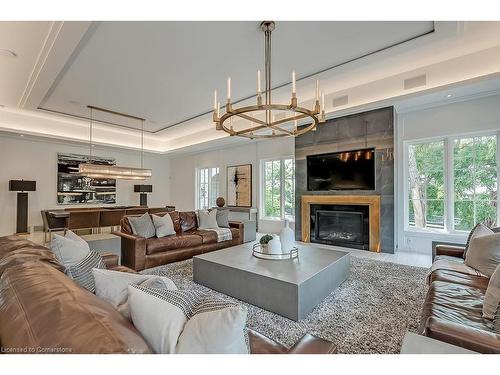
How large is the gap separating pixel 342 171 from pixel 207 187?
512cm

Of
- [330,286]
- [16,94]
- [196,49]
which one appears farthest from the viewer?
[16,94]

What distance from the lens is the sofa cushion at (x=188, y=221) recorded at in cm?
505

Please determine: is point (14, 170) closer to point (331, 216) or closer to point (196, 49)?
point (196, 49)

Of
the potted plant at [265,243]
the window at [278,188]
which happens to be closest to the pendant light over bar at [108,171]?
the window at [278,188]

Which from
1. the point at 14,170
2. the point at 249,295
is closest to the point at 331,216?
the point at 249,295

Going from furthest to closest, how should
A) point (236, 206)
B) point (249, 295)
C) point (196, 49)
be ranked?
point (236, 206), point (196, 49), point (249, 295)

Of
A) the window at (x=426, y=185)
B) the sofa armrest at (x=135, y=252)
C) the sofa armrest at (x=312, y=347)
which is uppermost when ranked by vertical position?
the window at (x=426, y=185)

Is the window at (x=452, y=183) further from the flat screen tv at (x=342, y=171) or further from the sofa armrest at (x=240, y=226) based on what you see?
the sofa armrest at (x=240, y=226)

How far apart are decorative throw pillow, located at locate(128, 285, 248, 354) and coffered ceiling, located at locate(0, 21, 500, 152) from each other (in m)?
2.83

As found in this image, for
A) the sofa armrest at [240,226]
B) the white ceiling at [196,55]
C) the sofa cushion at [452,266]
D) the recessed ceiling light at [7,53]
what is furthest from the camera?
the sofa armrest at [240,226]

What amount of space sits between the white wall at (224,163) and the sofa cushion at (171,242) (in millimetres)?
3091

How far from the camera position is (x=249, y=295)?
8.55 ft

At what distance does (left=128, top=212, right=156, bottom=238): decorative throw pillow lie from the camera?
412cm
